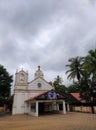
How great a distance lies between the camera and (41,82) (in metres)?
32.7

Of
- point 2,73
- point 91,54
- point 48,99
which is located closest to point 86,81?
point 91,54

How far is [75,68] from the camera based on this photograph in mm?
35656

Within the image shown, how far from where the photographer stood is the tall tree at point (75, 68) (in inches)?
1387

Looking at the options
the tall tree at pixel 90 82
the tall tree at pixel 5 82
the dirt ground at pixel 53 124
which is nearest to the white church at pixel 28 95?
the tall tree at pixel 5 82

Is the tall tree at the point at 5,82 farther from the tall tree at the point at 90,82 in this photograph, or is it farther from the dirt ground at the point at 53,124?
the tall tree at the point at 90,82

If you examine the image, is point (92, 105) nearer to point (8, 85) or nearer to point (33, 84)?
point (33, 84)

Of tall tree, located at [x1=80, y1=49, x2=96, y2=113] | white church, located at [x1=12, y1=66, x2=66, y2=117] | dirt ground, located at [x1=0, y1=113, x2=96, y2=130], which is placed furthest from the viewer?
white church, located at [x1=12, y1=66, x2=66, y2=117]

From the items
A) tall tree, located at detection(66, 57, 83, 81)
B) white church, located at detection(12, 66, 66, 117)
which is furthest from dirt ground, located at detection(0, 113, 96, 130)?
tall tree, located at detection(66, 57, 83, 81)

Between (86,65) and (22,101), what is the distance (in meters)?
14.7

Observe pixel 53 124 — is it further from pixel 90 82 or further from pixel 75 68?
pixel 75 68

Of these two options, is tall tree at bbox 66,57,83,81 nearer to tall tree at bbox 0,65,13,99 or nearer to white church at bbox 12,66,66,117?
white church at bbox 12,66,66,117

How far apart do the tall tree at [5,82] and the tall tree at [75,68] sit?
15.1 meters

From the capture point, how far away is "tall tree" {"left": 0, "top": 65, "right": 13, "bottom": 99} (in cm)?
2664

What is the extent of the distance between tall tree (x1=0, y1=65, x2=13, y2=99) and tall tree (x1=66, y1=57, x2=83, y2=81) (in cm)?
1509
